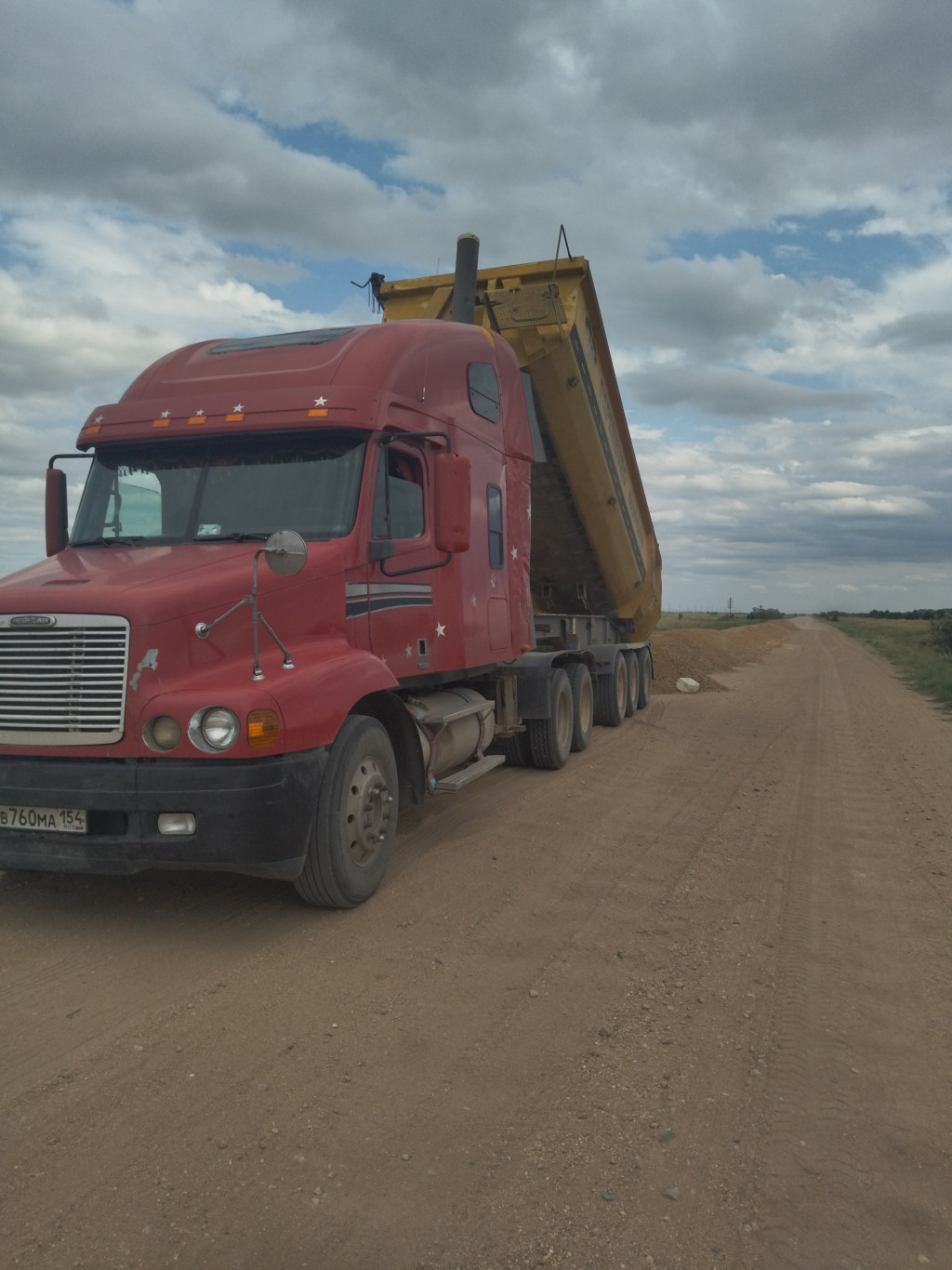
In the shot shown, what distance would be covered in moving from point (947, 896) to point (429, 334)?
492 cm

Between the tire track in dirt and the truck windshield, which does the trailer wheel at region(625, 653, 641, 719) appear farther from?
the truck windshield

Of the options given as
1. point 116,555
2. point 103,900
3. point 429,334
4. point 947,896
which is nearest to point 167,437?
point 116,555

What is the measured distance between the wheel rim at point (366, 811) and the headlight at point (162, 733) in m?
1.01

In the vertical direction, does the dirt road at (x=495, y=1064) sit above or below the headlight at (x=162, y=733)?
below

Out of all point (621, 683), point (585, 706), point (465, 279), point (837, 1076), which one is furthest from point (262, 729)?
point (621, 683)

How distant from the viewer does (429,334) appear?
643 cm

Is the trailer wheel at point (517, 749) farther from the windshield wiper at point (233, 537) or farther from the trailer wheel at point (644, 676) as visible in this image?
the trailer wheel at point (644, 676)

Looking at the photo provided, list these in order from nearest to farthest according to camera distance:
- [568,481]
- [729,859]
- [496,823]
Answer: [729,859] < [496,823] < [568,481]

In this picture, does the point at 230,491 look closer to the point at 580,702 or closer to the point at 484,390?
the point at 484,390

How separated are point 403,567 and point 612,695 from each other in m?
6.76

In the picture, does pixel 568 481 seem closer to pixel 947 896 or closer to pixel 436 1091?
pixel 947 896

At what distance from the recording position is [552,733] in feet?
29.1

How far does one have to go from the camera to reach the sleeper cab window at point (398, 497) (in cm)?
548

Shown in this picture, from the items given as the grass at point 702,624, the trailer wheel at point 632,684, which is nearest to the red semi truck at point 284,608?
the trailer wheel at point 632,684
